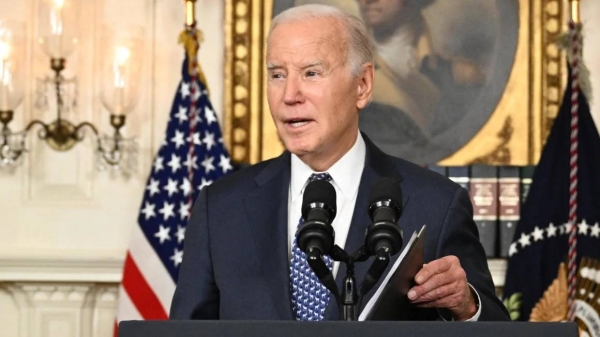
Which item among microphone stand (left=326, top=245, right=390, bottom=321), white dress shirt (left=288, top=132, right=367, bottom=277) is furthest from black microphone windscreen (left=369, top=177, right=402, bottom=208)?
white dress shirt (left=288, top=132, right=367, bottom=277)

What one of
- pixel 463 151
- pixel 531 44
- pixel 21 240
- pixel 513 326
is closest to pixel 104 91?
pixel 21 240

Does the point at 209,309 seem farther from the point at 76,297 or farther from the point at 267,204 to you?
the point at 76,297

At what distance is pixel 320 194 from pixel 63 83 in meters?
4.03

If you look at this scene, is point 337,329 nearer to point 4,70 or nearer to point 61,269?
point 4,70

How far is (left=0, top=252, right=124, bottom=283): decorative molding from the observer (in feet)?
18.9

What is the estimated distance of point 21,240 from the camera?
19.2 feet

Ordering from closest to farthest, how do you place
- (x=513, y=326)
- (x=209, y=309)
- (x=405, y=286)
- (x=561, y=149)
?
(x=513, y=326) < (x=405, y=286) < (x=209, y=309) < (x=561, y=149)

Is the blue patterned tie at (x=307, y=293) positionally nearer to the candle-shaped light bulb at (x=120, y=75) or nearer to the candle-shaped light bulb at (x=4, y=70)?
the candle-shaped light bulb at (x=120, y=75)

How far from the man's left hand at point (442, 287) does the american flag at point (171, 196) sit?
331 centimetres

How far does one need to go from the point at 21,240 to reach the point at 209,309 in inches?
133

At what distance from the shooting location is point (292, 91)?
2.66 metres

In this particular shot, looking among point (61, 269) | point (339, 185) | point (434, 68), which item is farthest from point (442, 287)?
point (61, 269)

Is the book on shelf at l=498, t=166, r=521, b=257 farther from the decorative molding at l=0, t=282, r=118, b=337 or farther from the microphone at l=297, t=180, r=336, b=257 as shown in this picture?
the microphone at l=297, t=180, r=336, b=257

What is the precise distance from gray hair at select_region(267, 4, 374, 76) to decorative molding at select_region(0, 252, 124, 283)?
3.21 metres
